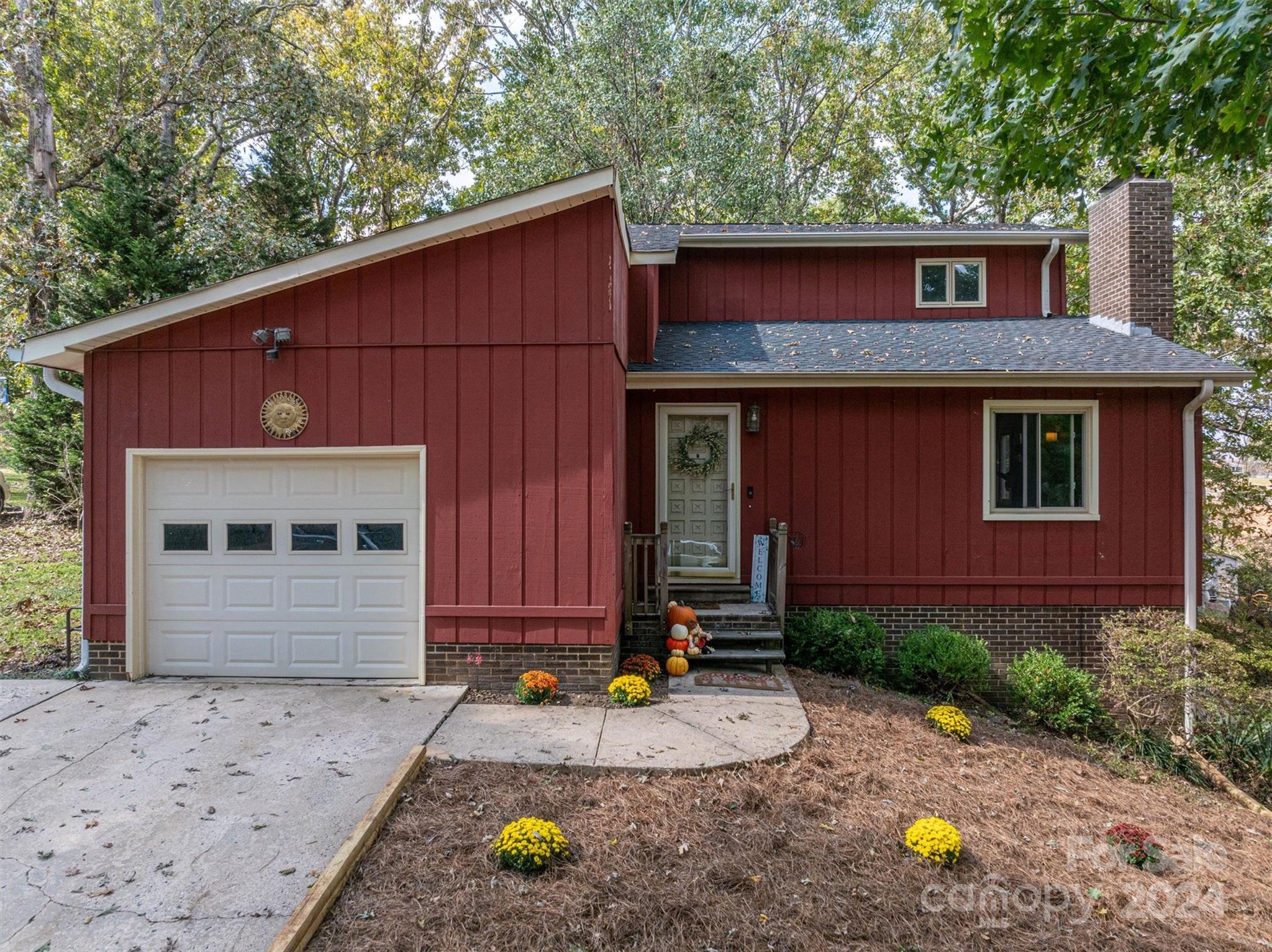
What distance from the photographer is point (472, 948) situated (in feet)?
9.18

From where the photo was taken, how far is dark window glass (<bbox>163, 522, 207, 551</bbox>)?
6117 mm

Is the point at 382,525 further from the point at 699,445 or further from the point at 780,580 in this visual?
the point at 780,580

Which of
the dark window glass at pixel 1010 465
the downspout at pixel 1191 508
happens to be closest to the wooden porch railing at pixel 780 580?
the dark window glass at pixel 1010 465

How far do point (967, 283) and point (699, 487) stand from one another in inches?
219

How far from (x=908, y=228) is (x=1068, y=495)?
470cm

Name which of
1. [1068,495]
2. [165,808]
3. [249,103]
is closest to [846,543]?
[1068,495]

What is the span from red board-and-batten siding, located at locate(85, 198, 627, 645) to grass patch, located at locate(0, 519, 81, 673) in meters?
2.56

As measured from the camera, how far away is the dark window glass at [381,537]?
600cm

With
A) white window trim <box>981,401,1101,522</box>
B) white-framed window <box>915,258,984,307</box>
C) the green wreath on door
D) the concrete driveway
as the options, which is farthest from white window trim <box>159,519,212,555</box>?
white-framed window <box>915,258,984,307</box>

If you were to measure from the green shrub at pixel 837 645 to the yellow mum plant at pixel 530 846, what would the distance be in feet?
13.8

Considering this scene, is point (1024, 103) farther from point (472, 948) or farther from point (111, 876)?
point (111, 876)

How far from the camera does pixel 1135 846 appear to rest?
387 cm

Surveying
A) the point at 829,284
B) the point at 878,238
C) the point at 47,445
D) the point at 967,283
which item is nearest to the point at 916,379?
the point at 829,284

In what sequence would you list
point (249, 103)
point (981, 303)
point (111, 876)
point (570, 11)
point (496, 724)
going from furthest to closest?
point (570, 11), point (249, 103), point (981, 303), point (496, 724), point (111, 876)
